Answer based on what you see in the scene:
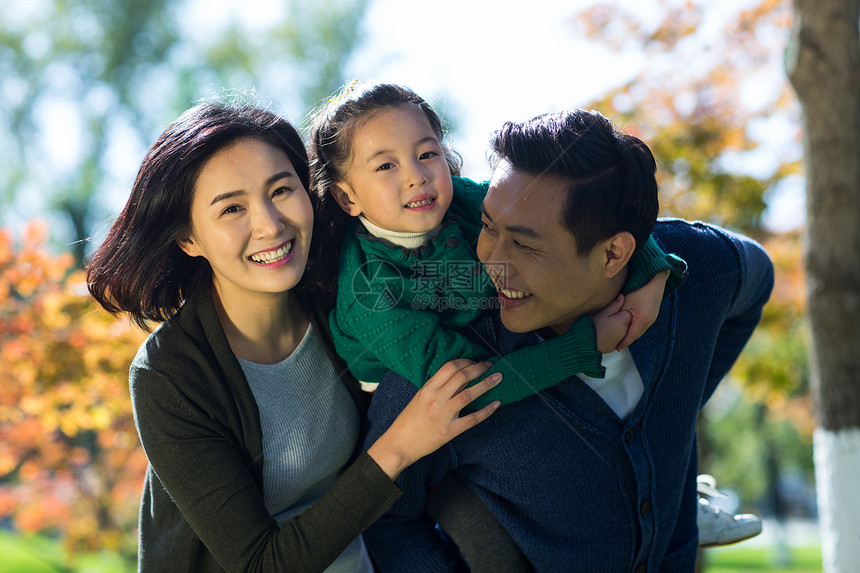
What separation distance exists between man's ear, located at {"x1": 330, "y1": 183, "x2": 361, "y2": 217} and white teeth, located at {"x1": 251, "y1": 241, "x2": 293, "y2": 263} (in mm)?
476

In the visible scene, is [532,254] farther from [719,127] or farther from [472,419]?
[719,127]

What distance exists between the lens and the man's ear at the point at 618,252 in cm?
225

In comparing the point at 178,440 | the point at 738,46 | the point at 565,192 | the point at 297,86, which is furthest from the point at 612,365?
the point at 297,86

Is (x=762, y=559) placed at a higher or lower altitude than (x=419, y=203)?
lower

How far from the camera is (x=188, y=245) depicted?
2.23 m

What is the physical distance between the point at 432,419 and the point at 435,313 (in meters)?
0.45

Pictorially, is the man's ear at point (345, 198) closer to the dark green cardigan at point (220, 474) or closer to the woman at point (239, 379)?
the woman at point (239, 379)

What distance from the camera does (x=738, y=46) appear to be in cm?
642

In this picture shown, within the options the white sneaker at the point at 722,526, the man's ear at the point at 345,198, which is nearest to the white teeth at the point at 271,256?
the man's ear at the point at 345,198

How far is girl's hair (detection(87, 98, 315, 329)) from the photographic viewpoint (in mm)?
2096

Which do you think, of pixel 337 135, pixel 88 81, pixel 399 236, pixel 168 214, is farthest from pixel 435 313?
pixel 88 81

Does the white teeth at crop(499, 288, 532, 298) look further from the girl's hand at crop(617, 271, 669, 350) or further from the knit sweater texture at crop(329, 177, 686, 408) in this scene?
the girl's hand at crop(617, 271, 669, 350)

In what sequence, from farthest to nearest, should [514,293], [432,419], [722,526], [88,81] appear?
1. [88,81]
2. [722,526]
3. [514,293]
4. [432,419]

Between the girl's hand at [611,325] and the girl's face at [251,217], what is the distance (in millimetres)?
906
